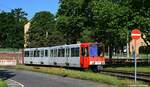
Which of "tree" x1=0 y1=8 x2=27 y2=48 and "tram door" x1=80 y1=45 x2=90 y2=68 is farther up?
"tree" x1=0 y1=8 x2=27 y2=48

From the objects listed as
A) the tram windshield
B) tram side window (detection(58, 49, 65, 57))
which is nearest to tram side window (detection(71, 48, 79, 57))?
the tram windshield

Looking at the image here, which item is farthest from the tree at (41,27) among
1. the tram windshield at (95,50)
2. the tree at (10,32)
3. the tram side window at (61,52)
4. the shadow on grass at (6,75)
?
the shadow on grass at (6,75)

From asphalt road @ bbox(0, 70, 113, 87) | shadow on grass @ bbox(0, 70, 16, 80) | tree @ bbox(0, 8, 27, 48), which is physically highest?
tree @ bbox(0, 8, 27, 48)

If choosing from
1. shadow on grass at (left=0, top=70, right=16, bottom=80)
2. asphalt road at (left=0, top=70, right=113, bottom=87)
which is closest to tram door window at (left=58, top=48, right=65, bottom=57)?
shadow on grass at (left=0, top=70, right=16, bottom=80)

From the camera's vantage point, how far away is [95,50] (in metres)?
50.2

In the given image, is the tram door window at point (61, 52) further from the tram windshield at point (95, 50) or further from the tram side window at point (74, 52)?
the tram windshield at point (95, 50)

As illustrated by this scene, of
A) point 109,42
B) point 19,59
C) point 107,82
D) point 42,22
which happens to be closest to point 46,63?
point 109,42

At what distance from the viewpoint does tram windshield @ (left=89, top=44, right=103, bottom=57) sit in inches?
1966

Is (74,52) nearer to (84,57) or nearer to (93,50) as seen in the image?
(84,57)

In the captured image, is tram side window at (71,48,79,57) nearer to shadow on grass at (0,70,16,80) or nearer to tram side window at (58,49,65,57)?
tram side window at (58,49,65,57)

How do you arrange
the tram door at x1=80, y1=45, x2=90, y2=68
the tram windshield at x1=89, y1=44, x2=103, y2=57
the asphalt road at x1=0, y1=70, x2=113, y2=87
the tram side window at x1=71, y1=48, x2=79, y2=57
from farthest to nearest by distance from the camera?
1. the tram side window at x1=71, y1=48, x2=79, y2=57
2. the tram windshield at x1=89, y1=44, x2=103, y2=57
3. the tram door at x1=80, y1=45, x2=90, y2=68
4. the asphalt road at x1=0, y1=70, x2=113, y2=87

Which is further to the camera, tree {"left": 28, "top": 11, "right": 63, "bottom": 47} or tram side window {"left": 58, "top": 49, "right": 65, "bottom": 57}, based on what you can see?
tree {"left": 28, "top": 11, "right": 63, "bottom": 47}

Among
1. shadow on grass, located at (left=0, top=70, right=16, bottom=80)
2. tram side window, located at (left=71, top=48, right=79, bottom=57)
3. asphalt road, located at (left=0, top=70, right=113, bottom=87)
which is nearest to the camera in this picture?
asphalt road, located at (left=0, top=70, right=113, bottom=87)

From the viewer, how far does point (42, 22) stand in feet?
529
